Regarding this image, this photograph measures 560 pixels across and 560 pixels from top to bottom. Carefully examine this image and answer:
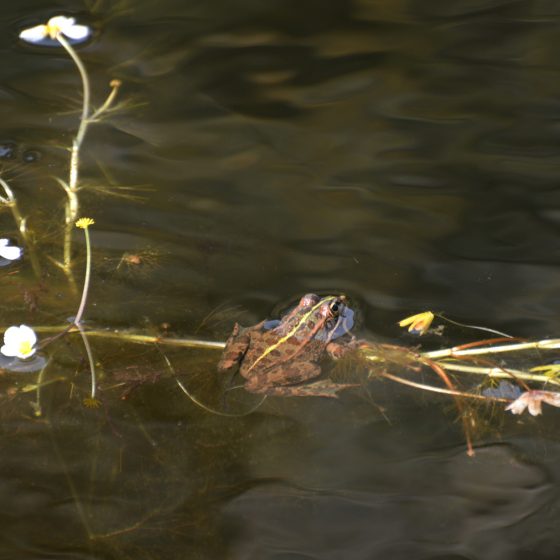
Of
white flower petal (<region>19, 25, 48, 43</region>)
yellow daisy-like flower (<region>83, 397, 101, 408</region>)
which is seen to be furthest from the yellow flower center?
white flower petal (<region>19, 25, 48, 43</region>)

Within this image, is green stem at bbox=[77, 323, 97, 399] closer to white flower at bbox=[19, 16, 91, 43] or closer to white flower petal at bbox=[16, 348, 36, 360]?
white flower petal at bbox=[16, 348, 36, 360]

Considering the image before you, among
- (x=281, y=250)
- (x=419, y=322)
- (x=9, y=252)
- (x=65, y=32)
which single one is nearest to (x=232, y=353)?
(x=281, y=250)

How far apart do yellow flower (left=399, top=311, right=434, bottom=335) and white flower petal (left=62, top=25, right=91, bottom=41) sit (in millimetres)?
3117

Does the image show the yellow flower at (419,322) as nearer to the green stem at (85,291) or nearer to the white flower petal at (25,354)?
the green stem at (85,291)

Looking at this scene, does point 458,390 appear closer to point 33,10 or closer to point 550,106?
point 550,106

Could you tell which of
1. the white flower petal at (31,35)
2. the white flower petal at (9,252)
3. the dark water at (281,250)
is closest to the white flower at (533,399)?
the dark water at (281,250)

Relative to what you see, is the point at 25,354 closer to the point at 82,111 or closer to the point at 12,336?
the point at 12,336

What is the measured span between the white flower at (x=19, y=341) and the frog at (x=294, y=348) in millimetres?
945

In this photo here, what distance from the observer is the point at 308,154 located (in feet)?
16.8

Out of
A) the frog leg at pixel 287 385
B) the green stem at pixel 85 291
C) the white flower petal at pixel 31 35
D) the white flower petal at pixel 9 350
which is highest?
the white flower petal at pixel 31 35

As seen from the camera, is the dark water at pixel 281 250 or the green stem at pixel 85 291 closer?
the dark water at pixel 281 250

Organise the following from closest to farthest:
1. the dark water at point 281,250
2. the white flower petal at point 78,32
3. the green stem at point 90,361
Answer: the dark water at point 281,250 → the green stem at point 90,361 → the white flower petal at point 78,32

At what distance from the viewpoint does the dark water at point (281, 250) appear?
11.8 ft

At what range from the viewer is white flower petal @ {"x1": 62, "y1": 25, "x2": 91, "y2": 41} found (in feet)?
17.7
